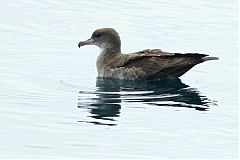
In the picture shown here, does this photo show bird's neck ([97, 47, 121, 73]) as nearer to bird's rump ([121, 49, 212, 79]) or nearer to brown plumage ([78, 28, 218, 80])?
brown plumage ([78, 28, 218, 80])

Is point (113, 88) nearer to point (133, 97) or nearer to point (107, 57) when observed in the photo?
point (133, 97)

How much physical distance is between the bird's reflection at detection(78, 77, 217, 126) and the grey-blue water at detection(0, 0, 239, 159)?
2 centimetres

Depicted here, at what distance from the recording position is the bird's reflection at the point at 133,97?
15984 millimetres

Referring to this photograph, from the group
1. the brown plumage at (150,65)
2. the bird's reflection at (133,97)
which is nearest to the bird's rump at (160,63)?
the brown plumage at (150,65)

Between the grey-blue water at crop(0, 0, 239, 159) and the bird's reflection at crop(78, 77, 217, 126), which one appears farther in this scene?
the bird's reflection at crop(78, 77, 217, 126)

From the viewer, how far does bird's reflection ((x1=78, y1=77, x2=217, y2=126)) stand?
16.0 meters

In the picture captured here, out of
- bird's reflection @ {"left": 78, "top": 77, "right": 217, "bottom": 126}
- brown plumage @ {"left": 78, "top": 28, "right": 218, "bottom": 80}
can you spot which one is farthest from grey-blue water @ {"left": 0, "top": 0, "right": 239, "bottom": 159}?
brown plumage @ {"left": 78, "top": 28, "right": 218, "bottom": 80}

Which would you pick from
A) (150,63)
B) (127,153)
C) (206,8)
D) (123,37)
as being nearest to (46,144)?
(127,153)

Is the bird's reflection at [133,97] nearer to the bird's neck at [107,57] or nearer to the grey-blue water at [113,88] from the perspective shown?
the grey-blue water at [113,88]

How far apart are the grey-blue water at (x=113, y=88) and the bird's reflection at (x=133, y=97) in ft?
0.05

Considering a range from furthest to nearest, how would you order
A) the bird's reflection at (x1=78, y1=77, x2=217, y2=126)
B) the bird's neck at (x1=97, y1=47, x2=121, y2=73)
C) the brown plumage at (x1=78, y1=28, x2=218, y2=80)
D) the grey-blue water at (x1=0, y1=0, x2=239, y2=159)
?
the bird's neck at (x1=97, y1=47, x2=121, y2=73)
the brown plumage at (x1=78, y1=28, x2=218, y2=80)
the bird's reflection at (x1=78, y1=77, x2=217, y2=126)
the grey-blue water at (x1=0, y1=0, x2=239, y2=159)

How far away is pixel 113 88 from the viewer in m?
18.0

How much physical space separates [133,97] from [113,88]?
94cm

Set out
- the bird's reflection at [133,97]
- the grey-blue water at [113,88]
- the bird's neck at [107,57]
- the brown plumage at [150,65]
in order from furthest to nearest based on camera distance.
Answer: the bird's neck at [107,57], the brown plumage at [150,65], the bird's reflection at [133,97], the grey-blue water at [113,88]
